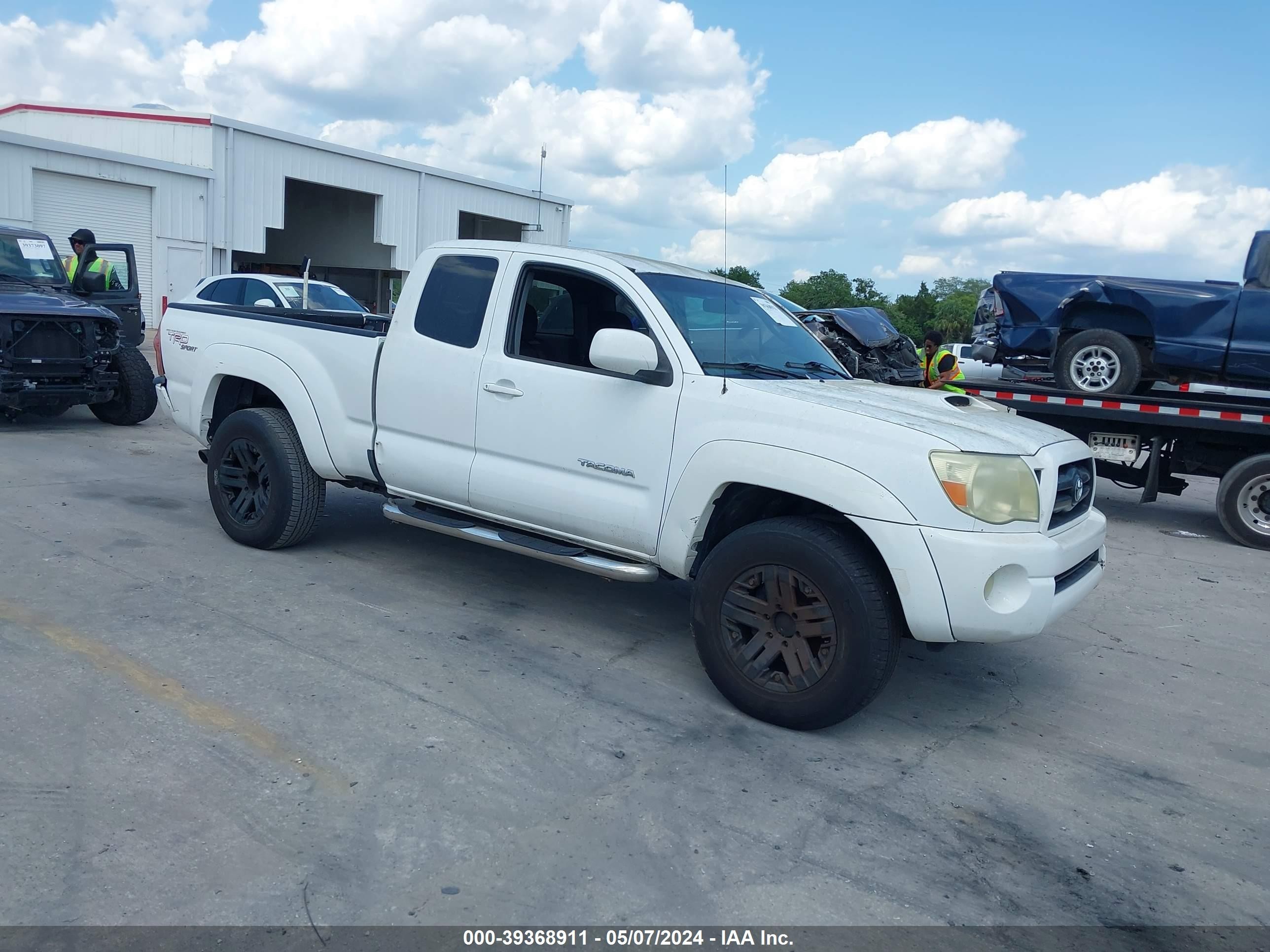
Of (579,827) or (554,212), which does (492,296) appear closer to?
(579,827)

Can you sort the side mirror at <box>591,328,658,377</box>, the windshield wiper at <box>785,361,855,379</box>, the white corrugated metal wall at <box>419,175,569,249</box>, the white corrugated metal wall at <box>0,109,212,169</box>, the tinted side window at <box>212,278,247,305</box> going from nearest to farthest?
the side mirror at <box>591,328,658,377</box>
the windshield wiper at <box>785,361,855,379</box>
the tinted side window at <box>212,278,247,305</box>
the white corrugated metal wall at <box>0,109,212,169</box>
the white corrugated metal wall at <box>419,175,569,249</box>

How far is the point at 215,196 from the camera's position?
91.1ft

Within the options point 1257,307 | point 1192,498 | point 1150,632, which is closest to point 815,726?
point 1150,632

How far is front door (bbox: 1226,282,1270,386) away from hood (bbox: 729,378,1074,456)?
18.3 feet

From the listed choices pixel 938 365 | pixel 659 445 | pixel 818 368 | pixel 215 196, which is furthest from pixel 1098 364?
pixel 215 196

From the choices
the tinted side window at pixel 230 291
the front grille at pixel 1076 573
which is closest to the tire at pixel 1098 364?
the front grille at pixel 1076 573

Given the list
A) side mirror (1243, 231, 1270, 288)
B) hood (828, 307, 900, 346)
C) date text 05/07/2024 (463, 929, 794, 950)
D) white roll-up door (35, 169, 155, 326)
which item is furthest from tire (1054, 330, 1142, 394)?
white roll-up door (35, 169, 155, 326)

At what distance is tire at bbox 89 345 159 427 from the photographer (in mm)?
11641

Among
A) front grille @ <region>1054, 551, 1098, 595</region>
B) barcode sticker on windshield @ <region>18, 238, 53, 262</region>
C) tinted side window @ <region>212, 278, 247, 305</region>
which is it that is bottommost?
front grille @ <region>1054, 551, 1098, 595</region>

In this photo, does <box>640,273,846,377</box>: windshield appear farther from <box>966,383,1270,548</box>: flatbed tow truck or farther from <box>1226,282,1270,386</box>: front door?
<box>1226,282,1270,386</box>: front door

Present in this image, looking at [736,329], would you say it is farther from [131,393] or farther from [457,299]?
[131,393]

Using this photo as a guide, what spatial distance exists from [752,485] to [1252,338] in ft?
23.6

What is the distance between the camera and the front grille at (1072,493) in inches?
173

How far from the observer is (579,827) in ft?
11.4
